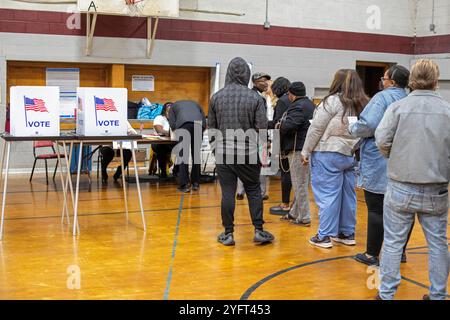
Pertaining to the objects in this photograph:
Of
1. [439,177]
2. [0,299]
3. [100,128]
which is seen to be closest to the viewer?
[439,177]

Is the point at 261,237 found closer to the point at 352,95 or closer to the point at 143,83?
the point at 352,95

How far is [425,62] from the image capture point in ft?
10.4

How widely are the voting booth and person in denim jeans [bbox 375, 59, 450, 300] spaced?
2550 millimetres

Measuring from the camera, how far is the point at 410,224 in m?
3.19

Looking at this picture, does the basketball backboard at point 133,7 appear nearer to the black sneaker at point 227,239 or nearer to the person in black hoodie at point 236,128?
the person in black hoodie at point 236,128

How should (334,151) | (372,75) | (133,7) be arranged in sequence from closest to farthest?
(334,151) → (133,7) → (372,75)

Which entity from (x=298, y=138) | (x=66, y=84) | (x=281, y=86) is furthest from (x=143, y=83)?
(x=298, y=138)

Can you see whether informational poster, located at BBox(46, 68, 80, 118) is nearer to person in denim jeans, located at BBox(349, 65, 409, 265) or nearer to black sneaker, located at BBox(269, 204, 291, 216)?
black sneaker, located at BBox(269, 204, 291, 216)

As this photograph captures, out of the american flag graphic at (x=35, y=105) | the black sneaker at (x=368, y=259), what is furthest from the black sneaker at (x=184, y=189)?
the black sneaker at (x=368, y=259)

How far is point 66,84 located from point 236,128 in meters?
5.31

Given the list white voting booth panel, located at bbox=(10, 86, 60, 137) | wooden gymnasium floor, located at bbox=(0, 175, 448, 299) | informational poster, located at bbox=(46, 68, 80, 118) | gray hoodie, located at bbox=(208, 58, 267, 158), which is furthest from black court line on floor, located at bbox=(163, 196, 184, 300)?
informational poster, located at bbox=(46, 68, 80, 118)
